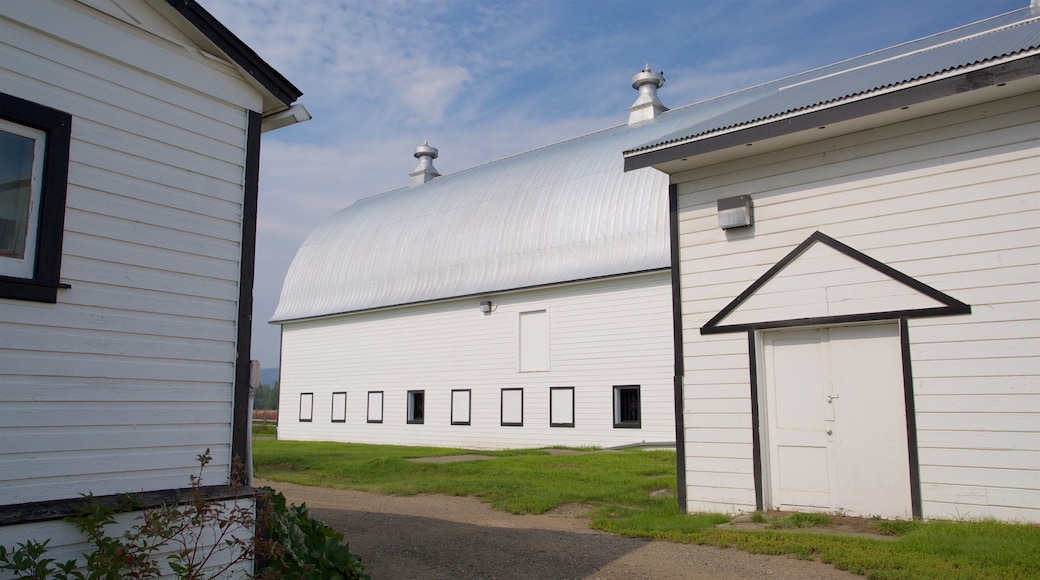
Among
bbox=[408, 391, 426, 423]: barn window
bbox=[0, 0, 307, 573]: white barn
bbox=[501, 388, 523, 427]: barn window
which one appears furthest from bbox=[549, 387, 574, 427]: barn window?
bbox=[0, 0, 307, 573]: white barn

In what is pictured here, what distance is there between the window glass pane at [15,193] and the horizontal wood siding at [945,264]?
25.6ft

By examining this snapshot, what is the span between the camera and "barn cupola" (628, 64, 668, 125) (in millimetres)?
27703

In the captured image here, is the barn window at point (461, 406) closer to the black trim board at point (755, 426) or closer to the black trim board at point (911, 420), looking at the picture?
the black trim board at point (755, 426)

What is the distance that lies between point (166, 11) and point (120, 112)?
99 centimetres

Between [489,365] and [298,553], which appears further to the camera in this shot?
[489,365]

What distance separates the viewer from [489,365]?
82.5 ft

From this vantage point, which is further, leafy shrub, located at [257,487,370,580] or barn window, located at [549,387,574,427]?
barn window, located at [549,387,574,427]

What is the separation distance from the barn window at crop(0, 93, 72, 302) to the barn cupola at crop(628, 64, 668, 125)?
2363 centimetres

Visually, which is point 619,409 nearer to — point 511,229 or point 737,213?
point 511,229

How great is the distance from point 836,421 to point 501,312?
1645cm

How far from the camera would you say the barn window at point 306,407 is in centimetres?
3194

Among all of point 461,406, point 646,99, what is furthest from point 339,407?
point 646,99

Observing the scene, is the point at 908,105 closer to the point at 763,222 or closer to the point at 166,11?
the point at 763,222

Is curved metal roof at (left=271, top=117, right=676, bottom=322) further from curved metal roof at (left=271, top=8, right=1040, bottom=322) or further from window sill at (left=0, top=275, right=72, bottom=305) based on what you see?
window sill at (left=0, top=275, right=72, bottom=305)
